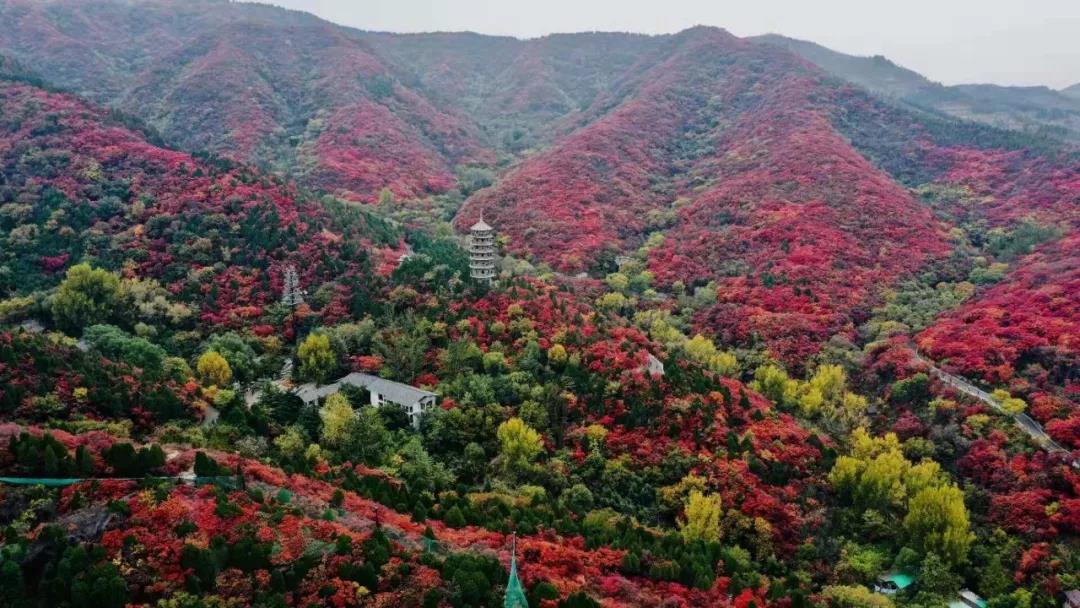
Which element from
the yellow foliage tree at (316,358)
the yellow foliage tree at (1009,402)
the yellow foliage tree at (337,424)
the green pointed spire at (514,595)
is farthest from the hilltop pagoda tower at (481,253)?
the yellow foliage tree at (1009,402)

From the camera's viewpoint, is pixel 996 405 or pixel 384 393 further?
pixel 996 405

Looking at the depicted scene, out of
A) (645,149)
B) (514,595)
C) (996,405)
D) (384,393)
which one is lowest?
(384,393)

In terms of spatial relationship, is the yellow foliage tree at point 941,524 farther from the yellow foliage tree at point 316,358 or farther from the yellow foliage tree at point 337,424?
the yellow foliage tree at point 316,358

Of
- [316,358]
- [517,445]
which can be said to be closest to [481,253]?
[316,358]

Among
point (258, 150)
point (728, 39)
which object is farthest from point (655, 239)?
point (728, 39)

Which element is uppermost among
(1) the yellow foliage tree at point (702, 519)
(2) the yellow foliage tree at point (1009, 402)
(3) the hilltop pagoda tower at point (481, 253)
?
(3) the hilltop pagoda tower at point (481, 253)

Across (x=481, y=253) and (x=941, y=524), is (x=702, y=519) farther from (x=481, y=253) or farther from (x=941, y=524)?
(x=481, y=253)

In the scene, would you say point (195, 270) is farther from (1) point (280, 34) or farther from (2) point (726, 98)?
(1) point (280, 34)
